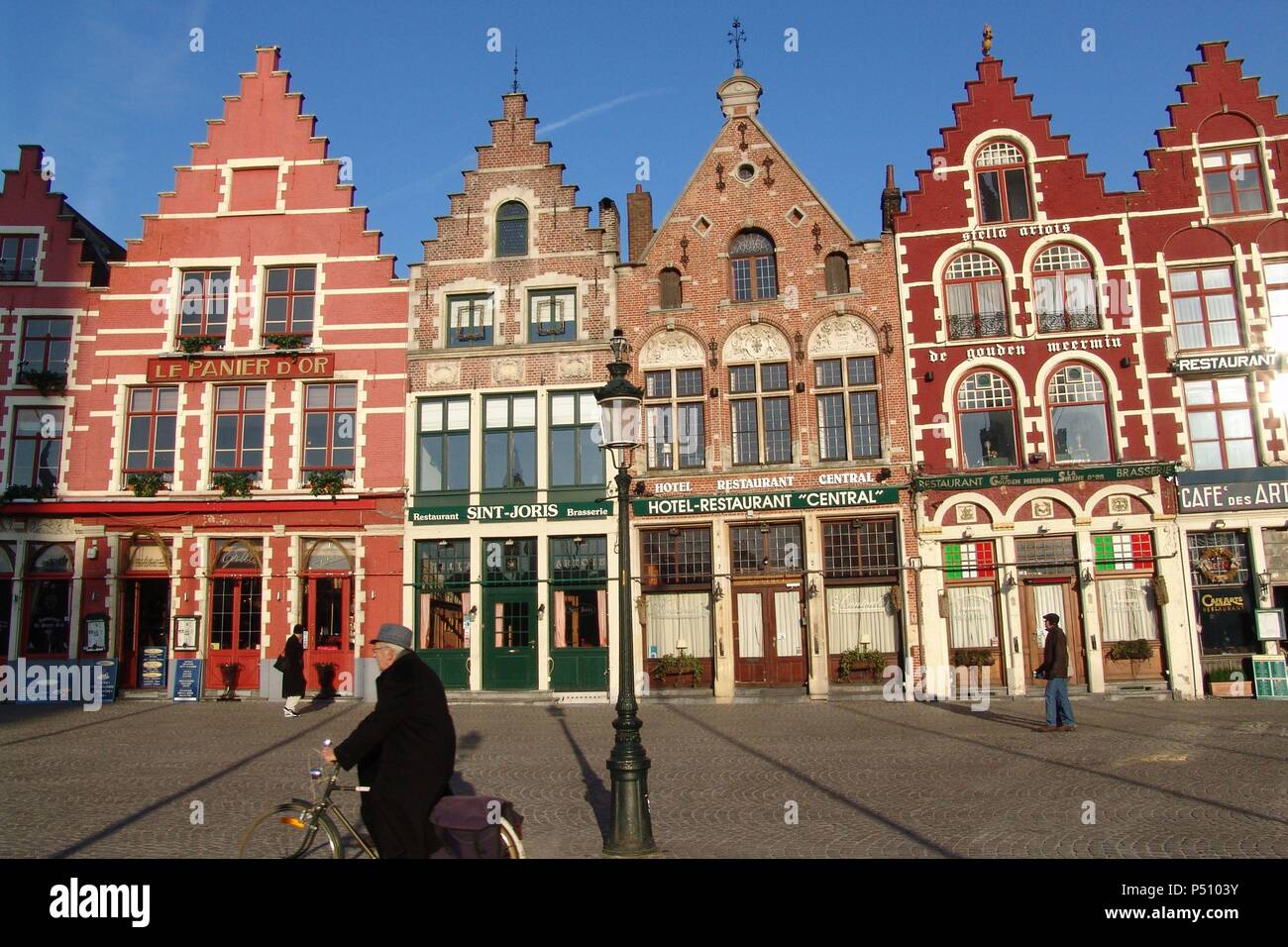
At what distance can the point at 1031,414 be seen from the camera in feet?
73.2

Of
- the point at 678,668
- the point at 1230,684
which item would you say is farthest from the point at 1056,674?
the point at 678,668

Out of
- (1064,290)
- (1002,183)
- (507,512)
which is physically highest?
(1002,183)

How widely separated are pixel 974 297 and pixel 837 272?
131 inches

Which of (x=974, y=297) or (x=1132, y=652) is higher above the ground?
(x=974, y=297)

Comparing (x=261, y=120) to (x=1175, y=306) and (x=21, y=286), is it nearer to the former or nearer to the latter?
(x=21, y=286)

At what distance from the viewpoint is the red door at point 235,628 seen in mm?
23531

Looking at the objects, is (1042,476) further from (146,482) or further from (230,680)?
(146,482)

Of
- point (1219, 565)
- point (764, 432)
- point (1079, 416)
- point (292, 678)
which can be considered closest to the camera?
point (292, 678)

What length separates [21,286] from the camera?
2553 cm

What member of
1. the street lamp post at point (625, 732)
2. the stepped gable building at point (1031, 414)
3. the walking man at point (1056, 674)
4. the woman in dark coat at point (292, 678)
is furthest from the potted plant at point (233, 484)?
the walking man at point (1056, 674)

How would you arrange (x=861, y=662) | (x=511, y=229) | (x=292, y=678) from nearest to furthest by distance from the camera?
(x=292, y=678) → (x=861, y=662) → (x=511, y=229)

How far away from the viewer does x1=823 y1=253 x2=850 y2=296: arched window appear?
23.7 meters

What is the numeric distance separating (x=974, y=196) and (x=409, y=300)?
47.6 ft
